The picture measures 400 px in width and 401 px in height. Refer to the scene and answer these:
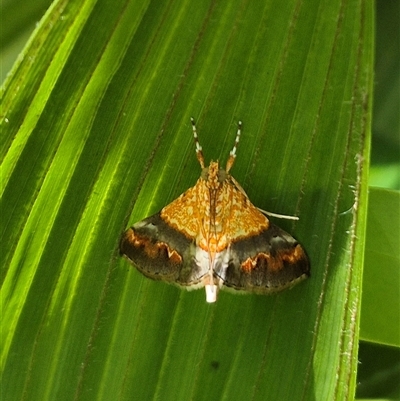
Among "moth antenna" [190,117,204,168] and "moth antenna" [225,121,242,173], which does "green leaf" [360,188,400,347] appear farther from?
"moth antenna" [190,117,204,168]

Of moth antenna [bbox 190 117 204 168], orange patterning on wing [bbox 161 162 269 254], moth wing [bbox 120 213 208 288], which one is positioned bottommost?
moth wing [bbox 120 213 208 288]

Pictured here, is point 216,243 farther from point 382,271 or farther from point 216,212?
point 382,271

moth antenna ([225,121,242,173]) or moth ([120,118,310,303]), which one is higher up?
moth antenna ([225,121,242,173])

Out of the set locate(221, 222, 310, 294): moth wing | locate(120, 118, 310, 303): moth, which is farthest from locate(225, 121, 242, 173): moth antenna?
locate(221, 222, 310, 294): moth wing

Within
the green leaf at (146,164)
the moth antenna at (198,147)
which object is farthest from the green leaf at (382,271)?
the moth antenna at (198,147)

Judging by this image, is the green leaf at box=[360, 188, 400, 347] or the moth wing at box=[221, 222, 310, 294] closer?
the moth wing at box=[221, 222, 310, 294]

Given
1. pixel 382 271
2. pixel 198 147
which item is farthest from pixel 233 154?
pixel 382 271
